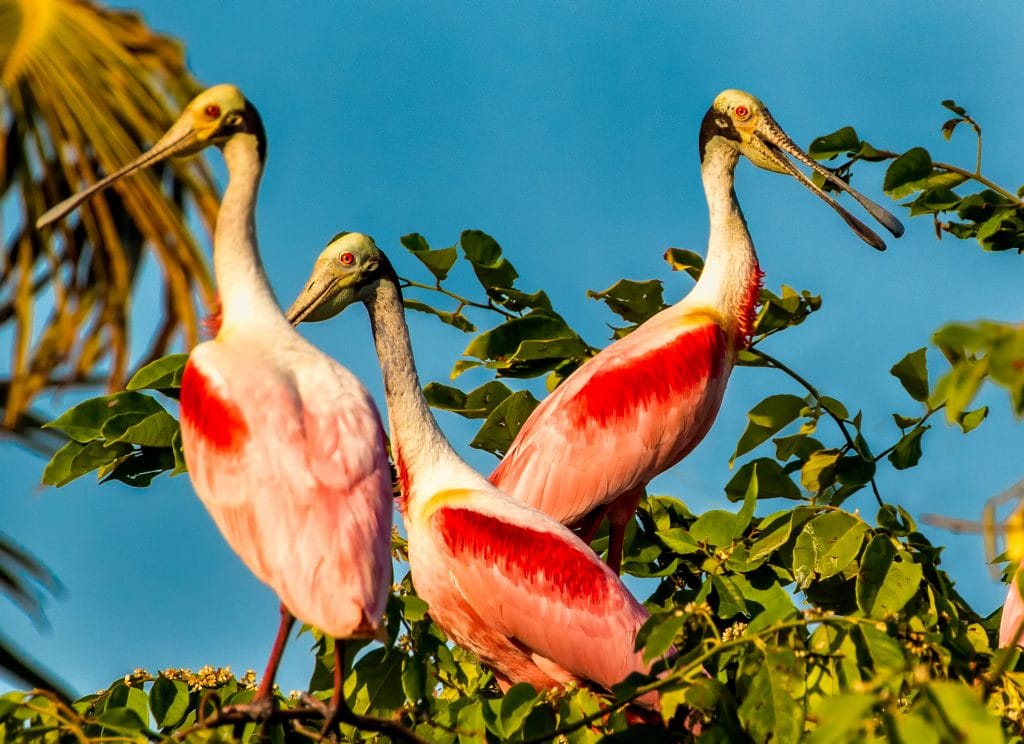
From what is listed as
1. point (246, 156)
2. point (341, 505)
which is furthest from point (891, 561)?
point (246, 156)

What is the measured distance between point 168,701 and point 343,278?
2.28 meters

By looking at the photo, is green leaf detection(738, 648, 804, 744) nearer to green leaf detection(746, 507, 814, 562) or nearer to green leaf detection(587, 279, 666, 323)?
green leaf detection(746, 507, 814, 562)

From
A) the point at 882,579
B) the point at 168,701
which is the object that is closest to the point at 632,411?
the point at 882,579

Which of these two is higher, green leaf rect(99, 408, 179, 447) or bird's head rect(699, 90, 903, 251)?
bird's head rect(699, 90, 903, 251)

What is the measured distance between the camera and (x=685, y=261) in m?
7.41

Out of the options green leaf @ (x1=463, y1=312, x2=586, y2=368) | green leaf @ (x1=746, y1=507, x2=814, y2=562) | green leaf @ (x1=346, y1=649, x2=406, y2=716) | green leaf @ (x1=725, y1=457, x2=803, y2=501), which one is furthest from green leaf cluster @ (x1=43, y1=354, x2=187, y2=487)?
green leaf @ (x1=725, y1=457, x2=803, y2=501)

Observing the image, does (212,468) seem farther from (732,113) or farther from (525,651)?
(732,113)

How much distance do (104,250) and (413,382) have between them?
21.1 ft

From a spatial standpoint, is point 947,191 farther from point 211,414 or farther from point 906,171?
point 211,414

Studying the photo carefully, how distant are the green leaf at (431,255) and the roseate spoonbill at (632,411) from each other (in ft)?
2.54

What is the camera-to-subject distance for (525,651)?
5832 mm

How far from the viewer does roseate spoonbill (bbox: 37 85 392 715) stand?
3.92m

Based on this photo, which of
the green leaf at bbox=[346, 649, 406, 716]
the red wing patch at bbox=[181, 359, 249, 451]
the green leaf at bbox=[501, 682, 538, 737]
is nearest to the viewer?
the green leaf at bbox=[501, 682, 538, 737]

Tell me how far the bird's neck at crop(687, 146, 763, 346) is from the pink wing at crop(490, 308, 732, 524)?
126mm
